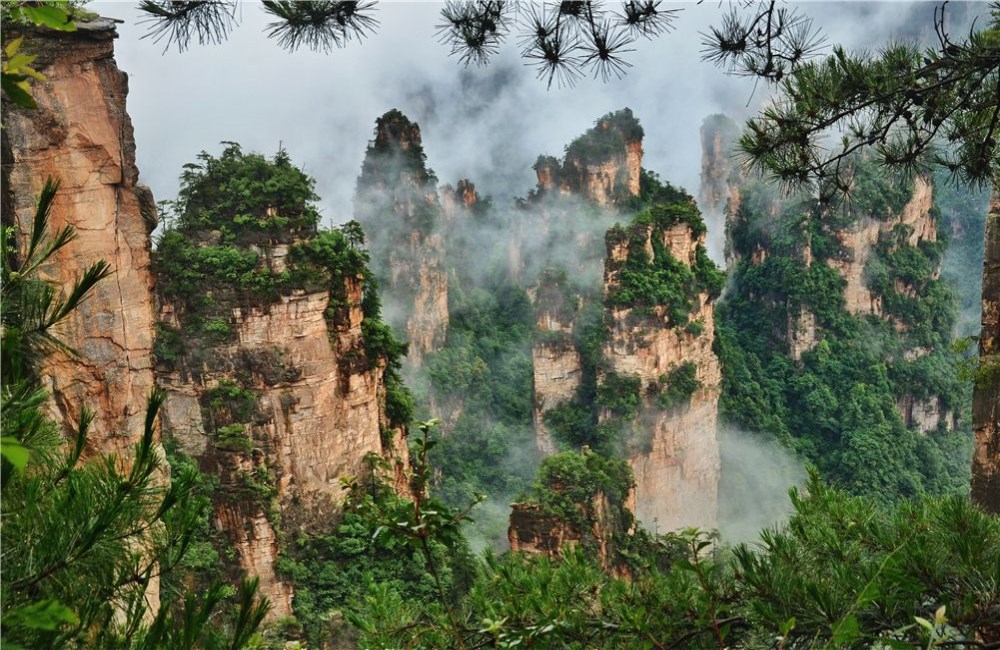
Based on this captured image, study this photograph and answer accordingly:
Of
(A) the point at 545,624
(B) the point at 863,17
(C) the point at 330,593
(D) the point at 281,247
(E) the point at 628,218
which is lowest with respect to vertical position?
(C) the point at 330,593

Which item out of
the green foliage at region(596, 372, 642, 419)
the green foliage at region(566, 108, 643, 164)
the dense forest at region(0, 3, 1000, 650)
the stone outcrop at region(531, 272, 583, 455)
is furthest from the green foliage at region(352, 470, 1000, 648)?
the green foliage at region(566, 108, 643, 164)

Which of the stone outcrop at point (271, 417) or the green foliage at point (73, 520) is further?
the stone outcrop at point (271, 417)

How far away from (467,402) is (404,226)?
5.79 metres

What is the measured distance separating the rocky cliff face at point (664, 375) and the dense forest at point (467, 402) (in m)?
0.09

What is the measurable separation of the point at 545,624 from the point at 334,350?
10.3 meters

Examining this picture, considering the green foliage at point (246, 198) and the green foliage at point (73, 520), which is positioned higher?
the green foliage at point (246, 198)

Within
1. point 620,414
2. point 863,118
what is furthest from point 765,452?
point 863,118

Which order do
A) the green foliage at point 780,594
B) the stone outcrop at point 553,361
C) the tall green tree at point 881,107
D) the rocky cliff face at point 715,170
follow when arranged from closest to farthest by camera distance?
the green foliage at point 780,594
the tall green tree at point 881,107
the stone outcrop at point 553,361
the rocky cliff face at point 715,170

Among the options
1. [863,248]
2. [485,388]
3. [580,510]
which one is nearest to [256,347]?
[580,510]

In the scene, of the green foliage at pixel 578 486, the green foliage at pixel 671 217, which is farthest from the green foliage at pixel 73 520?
the green foliage at pixel 671 217

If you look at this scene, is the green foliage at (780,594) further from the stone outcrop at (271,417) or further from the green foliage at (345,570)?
the stone outcrop at (271,417)

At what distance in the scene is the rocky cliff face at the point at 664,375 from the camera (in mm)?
23391

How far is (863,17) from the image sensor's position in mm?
44875

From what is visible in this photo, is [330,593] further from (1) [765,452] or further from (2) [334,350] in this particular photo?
(1) [765,452]
